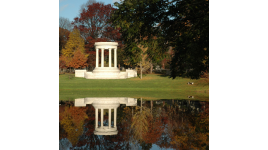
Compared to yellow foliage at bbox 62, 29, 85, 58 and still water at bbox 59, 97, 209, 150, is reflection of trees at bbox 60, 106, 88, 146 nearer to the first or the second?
still water at bbox 59, 97, 209, 150

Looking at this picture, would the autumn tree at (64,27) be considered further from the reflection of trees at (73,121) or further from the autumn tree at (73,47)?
the reflection of trees at (73,121)

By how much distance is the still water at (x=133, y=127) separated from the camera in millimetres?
8141

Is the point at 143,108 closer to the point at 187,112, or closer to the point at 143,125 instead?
the point at 187,112

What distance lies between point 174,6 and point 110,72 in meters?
28.1

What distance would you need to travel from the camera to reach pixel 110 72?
128 ft

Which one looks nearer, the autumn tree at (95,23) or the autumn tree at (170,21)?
the autumn tree at (170,21)

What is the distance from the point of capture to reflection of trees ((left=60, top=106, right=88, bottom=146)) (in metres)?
9.20

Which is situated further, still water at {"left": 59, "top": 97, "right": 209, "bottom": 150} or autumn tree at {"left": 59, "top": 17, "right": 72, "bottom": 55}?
autumn tree at {"left": 59, "top": 17, "right": 72, "bottom": 55}

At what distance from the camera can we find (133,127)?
10.4 m

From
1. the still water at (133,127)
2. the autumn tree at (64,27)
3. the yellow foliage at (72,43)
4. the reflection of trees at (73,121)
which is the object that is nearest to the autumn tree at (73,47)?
the yellow foliage at (72,43)

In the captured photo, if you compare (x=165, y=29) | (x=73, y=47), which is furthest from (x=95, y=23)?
(x=165, y=29)

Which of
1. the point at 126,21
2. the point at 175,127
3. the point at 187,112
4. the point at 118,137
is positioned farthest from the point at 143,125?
the point at 126,21

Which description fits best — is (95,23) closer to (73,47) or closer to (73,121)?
(73,47)

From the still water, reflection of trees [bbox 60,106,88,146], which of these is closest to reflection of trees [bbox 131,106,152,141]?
the still water
